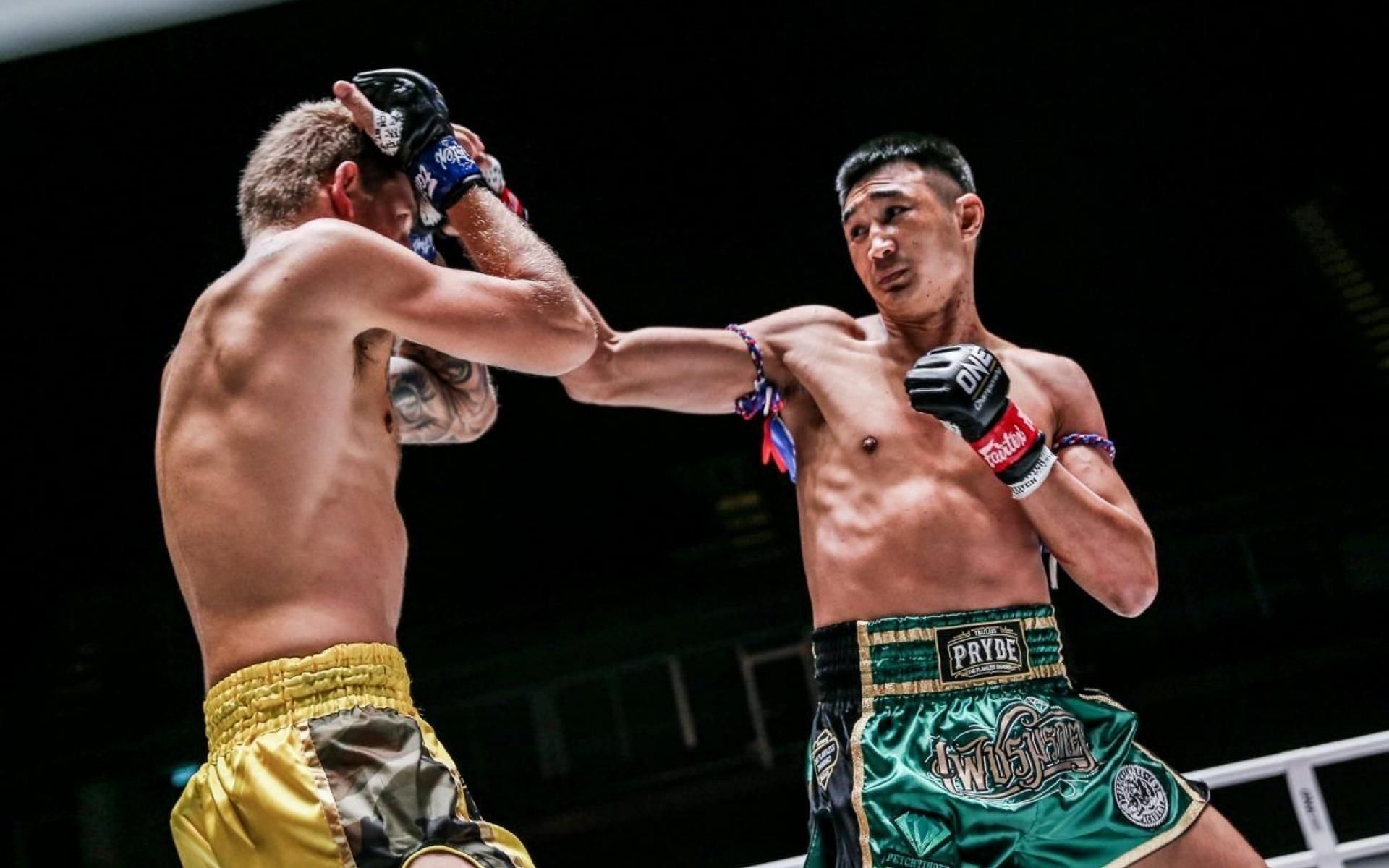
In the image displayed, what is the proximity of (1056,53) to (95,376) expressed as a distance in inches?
172

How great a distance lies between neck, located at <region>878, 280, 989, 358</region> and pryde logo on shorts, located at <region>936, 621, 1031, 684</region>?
519 millimetres

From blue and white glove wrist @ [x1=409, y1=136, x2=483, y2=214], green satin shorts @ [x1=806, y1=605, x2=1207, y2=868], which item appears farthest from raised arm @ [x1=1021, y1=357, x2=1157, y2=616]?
blue and white glove wrist @ [x1=409, y1=136, x2=483, y2=214]

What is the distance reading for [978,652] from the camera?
1943 mm

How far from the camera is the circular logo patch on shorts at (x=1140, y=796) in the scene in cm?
185

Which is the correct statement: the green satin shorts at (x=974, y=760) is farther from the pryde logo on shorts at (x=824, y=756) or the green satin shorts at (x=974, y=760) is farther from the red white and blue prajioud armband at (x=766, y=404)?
the red white and blue prajioud armband at (x=766, y=404)

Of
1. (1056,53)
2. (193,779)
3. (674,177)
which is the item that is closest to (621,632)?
(674,177)

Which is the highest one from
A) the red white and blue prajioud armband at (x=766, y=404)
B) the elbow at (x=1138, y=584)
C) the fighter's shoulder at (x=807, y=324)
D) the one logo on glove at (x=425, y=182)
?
the one logo on glove at (x=425, y=182)

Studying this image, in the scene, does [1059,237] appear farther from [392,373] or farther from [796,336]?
[392,373]

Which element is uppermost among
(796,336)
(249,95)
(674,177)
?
(249,95)


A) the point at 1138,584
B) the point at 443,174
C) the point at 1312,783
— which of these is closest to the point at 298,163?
the point at 443,174

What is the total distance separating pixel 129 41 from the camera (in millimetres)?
4852

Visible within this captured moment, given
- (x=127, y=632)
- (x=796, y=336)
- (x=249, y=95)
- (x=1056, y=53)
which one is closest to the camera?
(x=796, y=336)

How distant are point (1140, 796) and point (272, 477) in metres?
1.27

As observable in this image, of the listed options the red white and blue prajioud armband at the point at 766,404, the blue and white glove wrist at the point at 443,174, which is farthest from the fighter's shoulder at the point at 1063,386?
Result: the blue and white glove wrist at the point at 443,174
